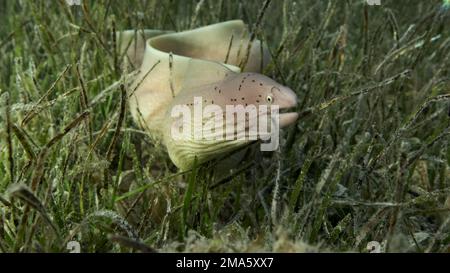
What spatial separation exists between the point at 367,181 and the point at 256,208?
1.19 ft

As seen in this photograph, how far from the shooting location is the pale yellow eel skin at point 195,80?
1.58 metres

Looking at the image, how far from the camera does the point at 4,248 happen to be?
51.7 inches

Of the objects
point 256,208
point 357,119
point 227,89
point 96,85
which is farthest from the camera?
point 96,85

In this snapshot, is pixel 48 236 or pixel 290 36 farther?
pixel 290 36

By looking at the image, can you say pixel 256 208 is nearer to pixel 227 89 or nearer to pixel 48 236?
pixel 227 89

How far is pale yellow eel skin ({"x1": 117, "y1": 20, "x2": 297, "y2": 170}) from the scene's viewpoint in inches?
62.1

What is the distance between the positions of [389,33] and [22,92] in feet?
7.87

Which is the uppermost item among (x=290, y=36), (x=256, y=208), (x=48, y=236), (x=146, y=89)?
(x=290, y=36)

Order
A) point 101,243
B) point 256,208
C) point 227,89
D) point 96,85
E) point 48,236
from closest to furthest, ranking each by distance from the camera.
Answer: point 48,236 < point 101,243 < point 227,89 < point 256,208 < point 96,85

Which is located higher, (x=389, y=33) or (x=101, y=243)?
(x=389, y=33)

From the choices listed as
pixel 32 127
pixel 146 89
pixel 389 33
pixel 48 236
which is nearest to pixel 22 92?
pixel 32 127

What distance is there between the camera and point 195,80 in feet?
5.95
